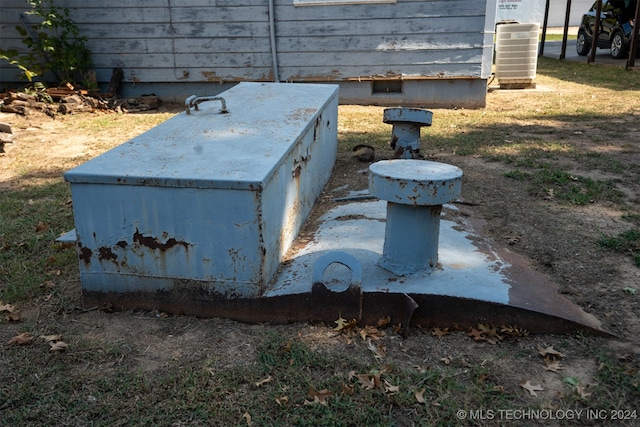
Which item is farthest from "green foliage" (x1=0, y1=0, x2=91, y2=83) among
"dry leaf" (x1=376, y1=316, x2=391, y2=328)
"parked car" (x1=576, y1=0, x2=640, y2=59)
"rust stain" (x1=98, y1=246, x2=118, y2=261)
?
"parked car" (x1=576, y1=0, x2=640, y2=59)

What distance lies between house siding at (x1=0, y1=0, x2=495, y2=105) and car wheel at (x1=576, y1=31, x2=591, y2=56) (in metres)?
10.1

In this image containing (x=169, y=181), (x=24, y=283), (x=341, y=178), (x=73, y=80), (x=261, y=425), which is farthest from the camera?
(x=73, y=80)

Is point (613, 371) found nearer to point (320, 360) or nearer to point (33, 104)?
point (320, 360)

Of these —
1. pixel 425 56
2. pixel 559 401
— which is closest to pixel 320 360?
pixel 559 401

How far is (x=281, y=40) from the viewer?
1005 centimetres

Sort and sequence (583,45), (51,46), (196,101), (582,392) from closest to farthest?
(582,392), (196,101), (51,46), (583,45)

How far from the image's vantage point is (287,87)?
622cm

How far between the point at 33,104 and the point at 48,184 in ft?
14.2

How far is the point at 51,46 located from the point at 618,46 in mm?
14449

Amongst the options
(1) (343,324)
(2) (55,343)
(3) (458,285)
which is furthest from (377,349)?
(2) (55,343)

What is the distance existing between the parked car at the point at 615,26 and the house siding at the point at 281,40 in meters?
8.45

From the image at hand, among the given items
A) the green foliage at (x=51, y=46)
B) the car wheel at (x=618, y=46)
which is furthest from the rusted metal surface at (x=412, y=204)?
the car wheel at (x=618, y=46)

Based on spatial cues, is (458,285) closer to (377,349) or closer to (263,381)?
(377,349)

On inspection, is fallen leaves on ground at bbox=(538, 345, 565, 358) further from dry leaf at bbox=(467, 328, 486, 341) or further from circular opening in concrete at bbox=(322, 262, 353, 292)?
circular opening in concrete at bbox=(322, 262, 353, 292)
